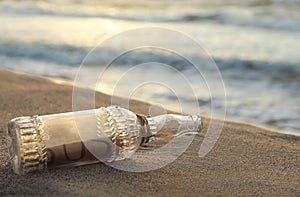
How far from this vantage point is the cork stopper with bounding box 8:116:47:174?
2.05 m

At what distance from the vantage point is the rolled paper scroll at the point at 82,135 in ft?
6.79

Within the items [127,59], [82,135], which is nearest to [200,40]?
[127,59]

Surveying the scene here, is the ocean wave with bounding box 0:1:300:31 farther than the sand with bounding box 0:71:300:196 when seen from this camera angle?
Yes

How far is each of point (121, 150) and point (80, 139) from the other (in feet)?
0.53

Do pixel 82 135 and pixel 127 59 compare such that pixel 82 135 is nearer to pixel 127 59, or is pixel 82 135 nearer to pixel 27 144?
pixel 27 144

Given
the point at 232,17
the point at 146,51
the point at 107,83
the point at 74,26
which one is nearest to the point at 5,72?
the point at 107,83

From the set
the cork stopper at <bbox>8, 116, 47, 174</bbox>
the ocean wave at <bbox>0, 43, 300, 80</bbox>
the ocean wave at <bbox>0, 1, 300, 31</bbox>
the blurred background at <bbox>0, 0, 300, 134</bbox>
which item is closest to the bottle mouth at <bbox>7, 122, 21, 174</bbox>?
the cork stopper at <bbox>8, 116, 47, 174</bbox>

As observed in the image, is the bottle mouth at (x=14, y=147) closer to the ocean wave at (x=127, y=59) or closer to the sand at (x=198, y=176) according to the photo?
the sand at (x=198, y=176)

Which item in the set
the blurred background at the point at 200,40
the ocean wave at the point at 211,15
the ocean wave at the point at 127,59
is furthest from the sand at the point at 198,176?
the ocean wave at the point at 211,15

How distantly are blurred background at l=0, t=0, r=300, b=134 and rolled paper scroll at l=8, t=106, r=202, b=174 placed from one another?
1593 millimetres

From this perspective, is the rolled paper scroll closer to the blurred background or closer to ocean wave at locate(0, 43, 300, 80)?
the blurred background

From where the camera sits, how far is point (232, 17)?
8.13 metres

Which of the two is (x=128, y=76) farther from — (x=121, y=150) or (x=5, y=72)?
(x=121, y=150)

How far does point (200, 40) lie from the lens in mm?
6750
